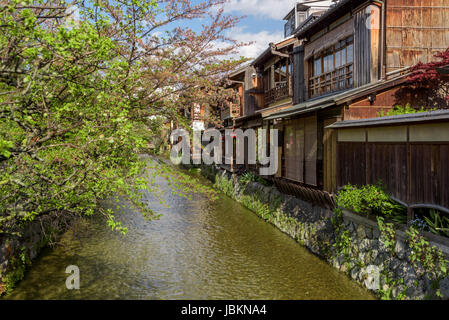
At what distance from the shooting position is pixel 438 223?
324 inches

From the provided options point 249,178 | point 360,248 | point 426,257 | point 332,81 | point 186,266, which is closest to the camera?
point 426,257

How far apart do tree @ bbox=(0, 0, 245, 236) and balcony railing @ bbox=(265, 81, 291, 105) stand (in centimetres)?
1011

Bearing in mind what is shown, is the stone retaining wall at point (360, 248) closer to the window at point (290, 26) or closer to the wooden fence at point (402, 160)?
the wooden fence at point (402, 160)

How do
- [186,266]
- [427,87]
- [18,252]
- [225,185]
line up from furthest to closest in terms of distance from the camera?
[225,185]
[427,87]
[186,266]
[18,252]

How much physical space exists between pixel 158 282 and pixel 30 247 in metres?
4.77

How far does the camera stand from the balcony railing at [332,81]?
15.7 meters

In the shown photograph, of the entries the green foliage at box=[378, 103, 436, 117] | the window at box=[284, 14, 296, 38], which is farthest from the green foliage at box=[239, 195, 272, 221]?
the window at box=[284, 14, 296, 38]

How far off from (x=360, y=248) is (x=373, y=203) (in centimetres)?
154

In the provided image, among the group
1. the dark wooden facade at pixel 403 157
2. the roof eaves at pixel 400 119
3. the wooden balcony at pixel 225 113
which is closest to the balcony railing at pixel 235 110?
the wooden balcony at pixel 225 113

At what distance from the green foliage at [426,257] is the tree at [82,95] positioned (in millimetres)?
5383

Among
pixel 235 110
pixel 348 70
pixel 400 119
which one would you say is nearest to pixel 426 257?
pixel 400 119

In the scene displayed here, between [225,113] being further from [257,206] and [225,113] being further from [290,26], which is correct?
[257,206]
